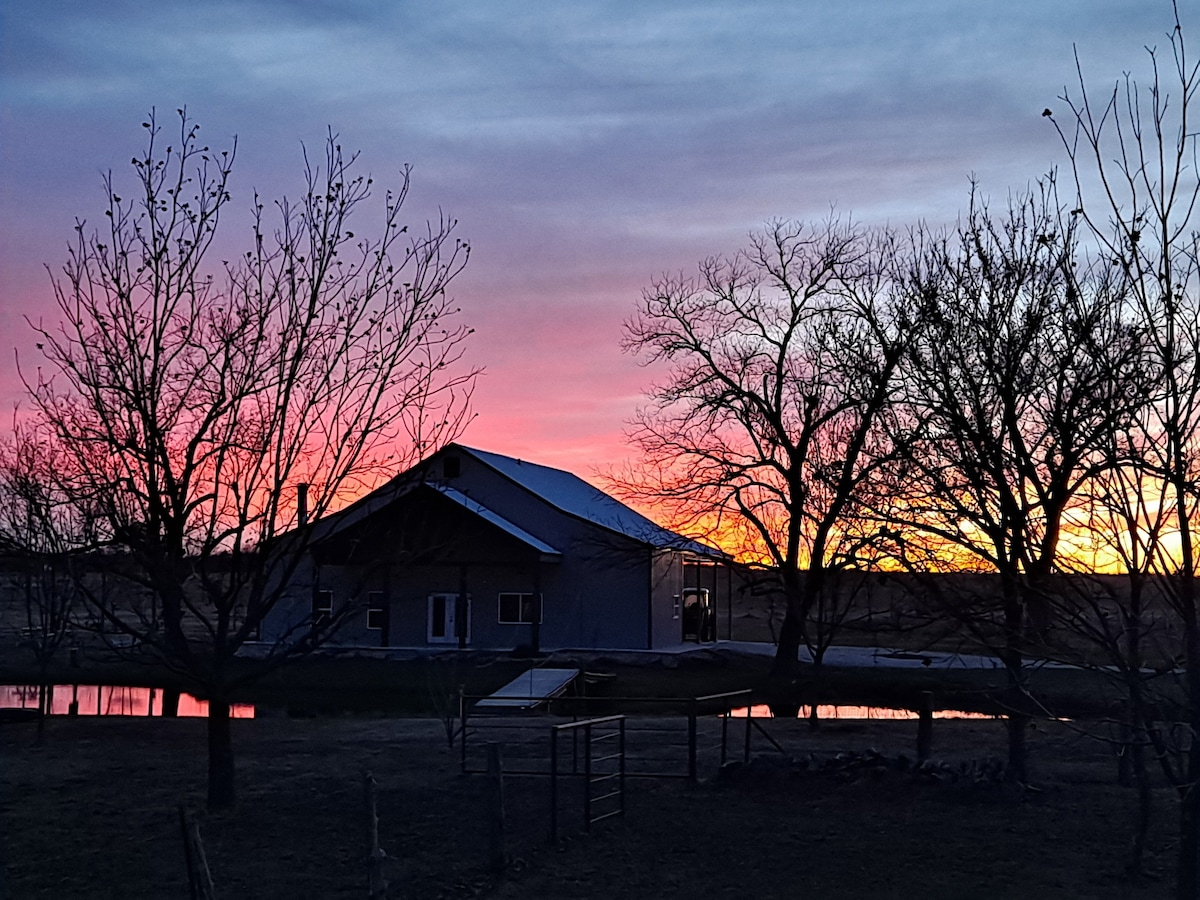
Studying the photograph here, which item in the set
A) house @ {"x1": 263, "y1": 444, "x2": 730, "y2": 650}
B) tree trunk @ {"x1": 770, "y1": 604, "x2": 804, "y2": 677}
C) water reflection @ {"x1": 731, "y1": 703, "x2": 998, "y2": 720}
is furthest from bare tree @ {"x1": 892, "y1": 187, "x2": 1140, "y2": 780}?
house @ {"x1": 263, "y1": 444, "x2": 730, "y2": 650}

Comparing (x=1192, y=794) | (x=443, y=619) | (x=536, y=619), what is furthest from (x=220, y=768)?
(x=443, y=619)

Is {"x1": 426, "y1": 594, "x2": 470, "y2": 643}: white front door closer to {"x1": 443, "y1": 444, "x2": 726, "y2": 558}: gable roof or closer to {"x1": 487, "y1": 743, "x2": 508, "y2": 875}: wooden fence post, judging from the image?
{"x1": 443, "y1": 444, "x2": 726, "y2": 558}: gable roof

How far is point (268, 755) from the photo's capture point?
18.4m

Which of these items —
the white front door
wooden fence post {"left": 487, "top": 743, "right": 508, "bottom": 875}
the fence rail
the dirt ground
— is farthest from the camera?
the white front door

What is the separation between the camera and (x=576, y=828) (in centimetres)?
1319

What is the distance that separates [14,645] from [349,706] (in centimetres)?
2304

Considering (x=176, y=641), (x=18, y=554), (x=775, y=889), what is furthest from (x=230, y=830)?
(x=775, y=889)

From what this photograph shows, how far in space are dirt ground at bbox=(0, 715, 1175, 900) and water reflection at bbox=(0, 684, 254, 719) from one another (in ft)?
28.6

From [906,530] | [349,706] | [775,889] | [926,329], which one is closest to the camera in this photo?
[906,530]

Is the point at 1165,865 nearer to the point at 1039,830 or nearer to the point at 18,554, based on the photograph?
the point at 1039,830

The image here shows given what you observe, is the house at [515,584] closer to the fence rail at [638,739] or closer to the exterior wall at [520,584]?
the exterior wall at [520,584]

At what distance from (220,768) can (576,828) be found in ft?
13.3

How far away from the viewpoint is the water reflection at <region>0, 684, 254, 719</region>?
27.7 metres

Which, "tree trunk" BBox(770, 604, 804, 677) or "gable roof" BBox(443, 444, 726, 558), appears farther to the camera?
"gable roof" BBox(443, 444, 726, 558)
